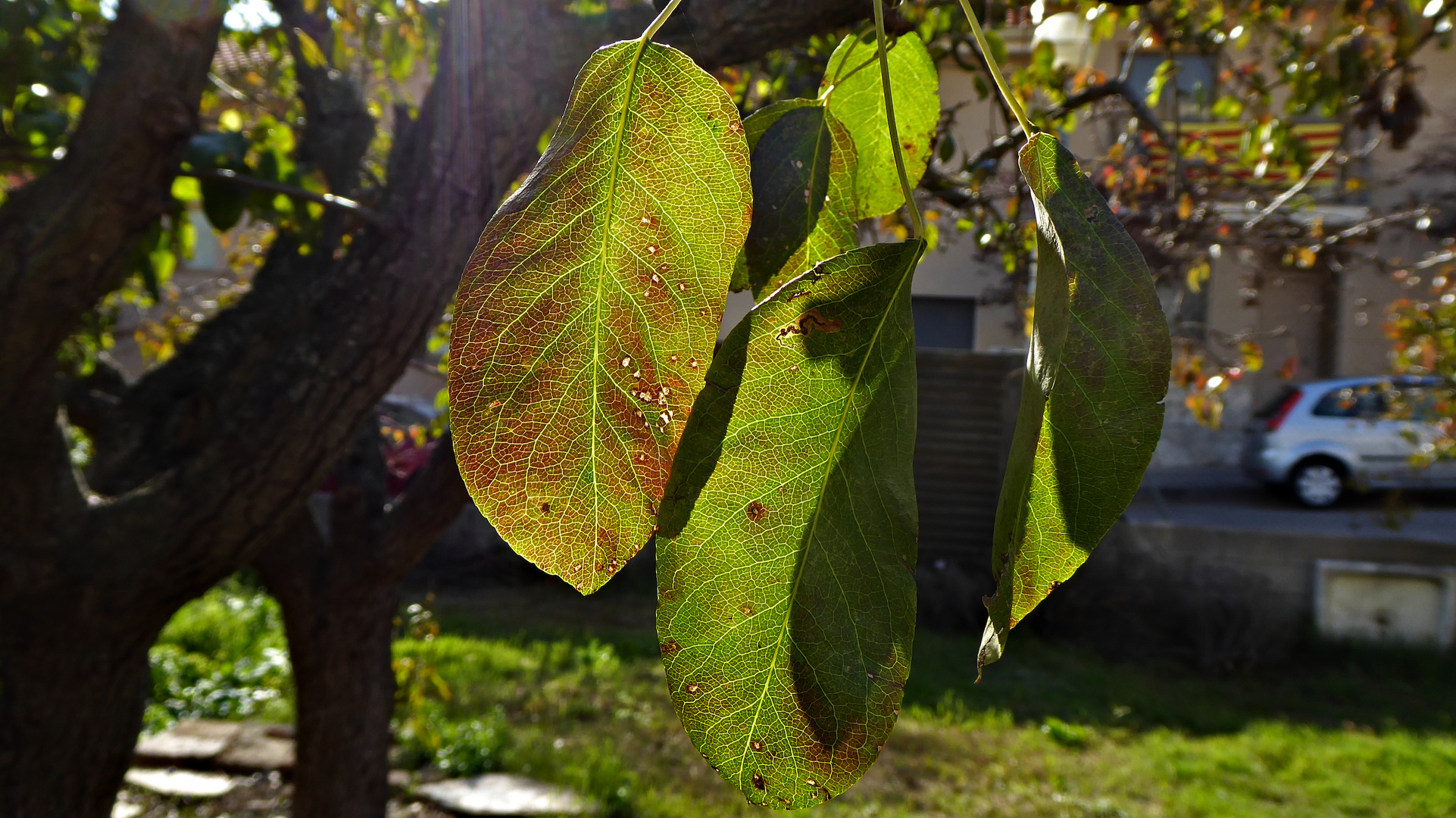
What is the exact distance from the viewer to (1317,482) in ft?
29.0

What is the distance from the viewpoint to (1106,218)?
27cm

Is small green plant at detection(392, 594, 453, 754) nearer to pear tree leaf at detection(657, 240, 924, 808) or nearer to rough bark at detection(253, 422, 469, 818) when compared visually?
rough bark at detection(253, 422, 469, 818)

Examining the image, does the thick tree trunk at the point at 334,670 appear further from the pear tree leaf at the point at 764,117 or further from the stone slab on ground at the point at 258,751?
the pear tree leaf at the point at 764,117

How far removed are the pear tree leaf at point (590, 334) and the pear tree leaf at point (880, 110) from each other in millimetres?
161

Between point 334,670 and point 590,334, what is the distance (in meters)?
2.51

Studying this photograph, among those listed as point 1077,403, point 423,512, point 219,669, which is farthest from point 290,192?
point 219,669

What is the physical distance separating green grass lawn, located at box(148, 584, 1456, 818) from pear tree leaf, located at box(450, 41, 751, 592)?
324cm

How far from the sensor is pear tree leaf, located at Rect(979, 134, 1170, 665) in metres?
0.25

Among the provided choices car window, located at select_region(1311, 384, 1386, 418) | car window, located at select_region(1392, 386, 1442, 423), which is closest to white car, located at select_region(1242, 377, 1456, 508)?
car window, located at select_region(1311, 384, 1386, 418)

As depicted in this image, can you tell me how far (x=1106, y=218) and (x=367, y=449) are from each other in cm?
284

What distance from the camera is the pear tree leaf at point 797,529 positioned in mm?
274

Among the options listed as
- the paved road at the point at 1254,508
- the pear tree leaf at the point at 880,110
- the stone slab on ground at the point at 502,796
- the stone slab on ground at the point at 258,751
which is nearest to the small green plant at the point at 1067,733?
the stone slab on ground at the point at 502,796

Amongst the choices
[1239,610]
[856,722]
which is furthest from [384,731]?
[1239,610]

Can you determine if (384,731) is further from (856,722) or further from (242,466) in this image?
(856,722)
